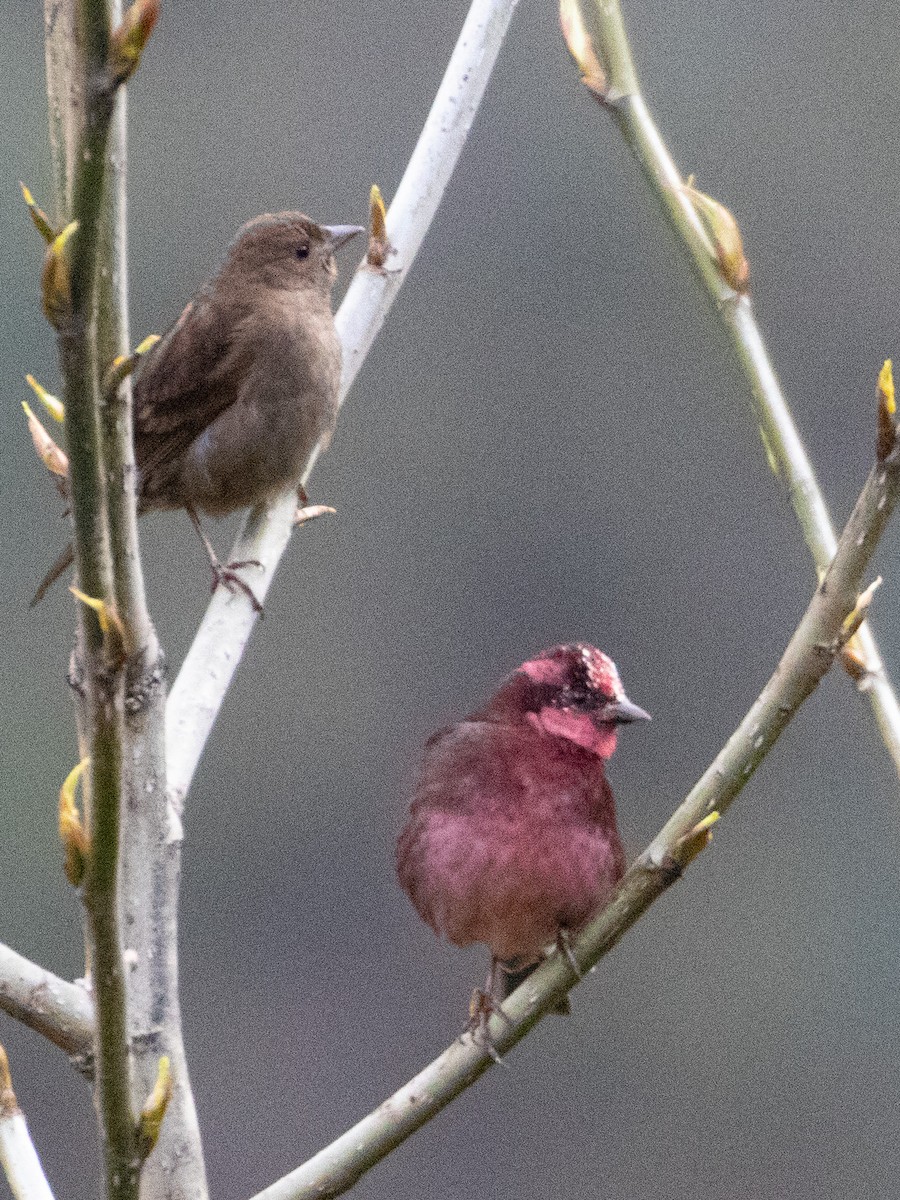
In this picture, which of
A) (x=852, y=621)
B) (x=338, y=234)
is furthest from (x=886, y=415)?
(x=338, y=234)

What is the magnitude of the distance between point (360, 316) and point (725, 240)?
704 millimetres

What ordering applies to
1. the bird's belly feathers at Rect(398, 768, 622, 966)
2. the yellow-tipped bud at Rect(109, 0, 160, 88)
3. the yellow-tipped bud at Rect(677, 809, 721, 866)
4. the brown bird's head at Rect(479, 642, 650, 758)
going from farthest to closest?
the brown bird's head at Rect(479, 642, 650, 758), the bird's belly feathers at Rect(398, 768, 622, 966), the yellow-tipped bud at Rect(677, 809, 721, 866), the yellow-tipped bud at Rect(109, 0, 160, 88)

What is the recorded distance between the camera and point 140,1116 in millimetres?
733

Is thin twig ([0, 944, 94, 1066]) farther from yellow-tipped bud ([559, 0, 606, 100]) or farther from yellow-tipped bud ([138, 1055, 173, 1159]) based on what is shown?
yellow-tipped bud ([559, 0, 606, 100])

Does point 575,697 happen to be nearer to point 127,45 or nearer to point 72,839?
point 72,839

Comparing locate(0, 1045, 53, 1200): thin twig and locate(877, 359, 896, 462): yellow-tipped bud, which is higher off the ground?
locate(877, 359, 896, 462): yellow-tipped bud

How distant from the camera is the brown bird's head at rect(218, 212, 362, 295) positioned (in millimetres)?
2449

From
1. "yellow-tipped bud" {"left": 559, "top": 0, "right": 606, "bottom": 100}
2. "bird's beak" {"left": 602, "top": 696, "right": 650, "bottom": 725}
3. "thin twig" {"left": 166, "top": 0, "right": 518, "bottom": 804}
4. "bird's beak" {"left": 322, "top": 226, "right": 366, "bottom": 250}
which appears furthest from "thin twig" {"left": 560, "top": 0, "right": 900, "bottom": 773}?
"bird's beak" {"left": 322, "top": 226, "right": 366, "bottom": 250}

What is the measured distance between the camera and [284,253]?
246cm

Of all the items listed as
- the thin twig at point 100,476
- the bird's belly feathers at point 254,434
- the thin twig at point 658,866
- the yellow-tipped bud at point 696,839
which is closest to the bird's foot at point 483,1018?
the thin twig at point 658,866

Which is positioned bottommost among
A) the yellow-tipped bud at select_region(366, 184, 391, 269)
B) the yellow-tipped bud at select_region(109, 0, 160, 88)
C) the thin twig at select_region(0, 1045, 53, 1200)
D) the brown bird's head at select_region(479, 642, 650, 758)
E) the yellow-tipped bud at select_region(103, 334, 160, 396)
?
the thin twig at select_region(0, 1045, 53, 1200)

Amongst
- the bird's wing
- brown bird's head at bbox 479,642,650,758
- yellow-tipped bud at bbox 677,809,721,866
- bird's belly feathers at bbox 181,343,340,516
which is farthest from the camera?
the bird's wing

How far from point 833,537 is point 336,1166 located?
19.0 inches

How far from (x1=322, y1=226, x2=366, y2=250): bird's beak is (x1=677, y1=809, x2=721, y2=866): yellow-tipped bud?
1606 mm
